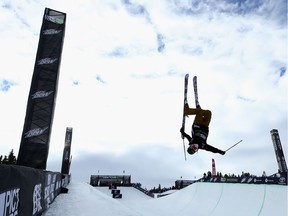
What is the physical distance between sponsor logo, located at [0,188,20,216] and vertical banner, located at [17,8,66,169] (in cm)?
1131

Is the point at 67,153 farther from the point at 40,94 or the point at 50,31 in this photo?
the point at 50,31

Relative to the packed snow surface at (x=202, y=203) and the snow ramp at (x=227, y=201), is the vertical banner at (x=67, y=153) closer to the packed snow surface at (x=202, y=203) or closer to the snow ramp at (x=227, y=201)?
the packed snow surface at (x=202, y=203)

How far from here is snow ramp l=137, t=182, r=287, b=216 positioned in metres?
9.77

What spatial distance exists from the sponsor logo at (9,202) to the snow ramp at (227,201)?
9.30m

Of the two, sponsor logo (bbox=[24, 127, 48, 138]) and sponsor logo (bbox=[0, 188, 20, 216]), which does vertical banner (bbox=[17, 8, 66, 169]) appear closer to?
sponsor logo (bbox=[24, 127, 48, 138])

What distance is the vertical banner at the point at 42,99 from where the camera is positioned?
14.4 meters

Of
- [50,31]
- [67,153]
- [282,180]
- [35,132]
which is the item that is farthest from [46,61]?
[67,153]

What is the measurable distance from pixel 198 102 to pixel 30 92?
38.4ft

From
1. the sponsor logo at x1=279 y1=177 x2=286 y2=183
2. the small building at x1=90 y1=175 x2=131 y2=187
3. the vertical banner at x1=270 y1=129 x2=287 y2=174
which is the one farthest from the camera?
the small building at x1=90 y1=175 x2=131 y2=187

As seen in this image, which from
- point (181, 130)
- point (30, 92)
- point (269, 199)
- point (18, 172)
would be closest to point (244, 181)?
point (269, 199)

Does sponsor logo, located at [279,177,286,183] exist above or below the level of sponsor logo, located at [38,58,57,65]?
below

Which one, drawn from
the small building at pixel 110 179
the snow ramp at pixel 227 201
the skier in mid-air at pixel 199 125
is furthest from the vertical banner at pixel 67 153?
the skier in mid-air at pixel 199 125

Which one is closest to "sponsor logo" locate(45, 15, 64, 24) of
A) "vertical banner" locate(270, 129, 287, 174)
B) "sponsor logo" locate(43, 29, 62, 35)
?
"sponsor logo" locate(43, 29, 62, 35)

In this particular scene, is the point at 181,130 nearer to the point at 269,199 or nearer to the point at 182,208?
the point at 269,199
